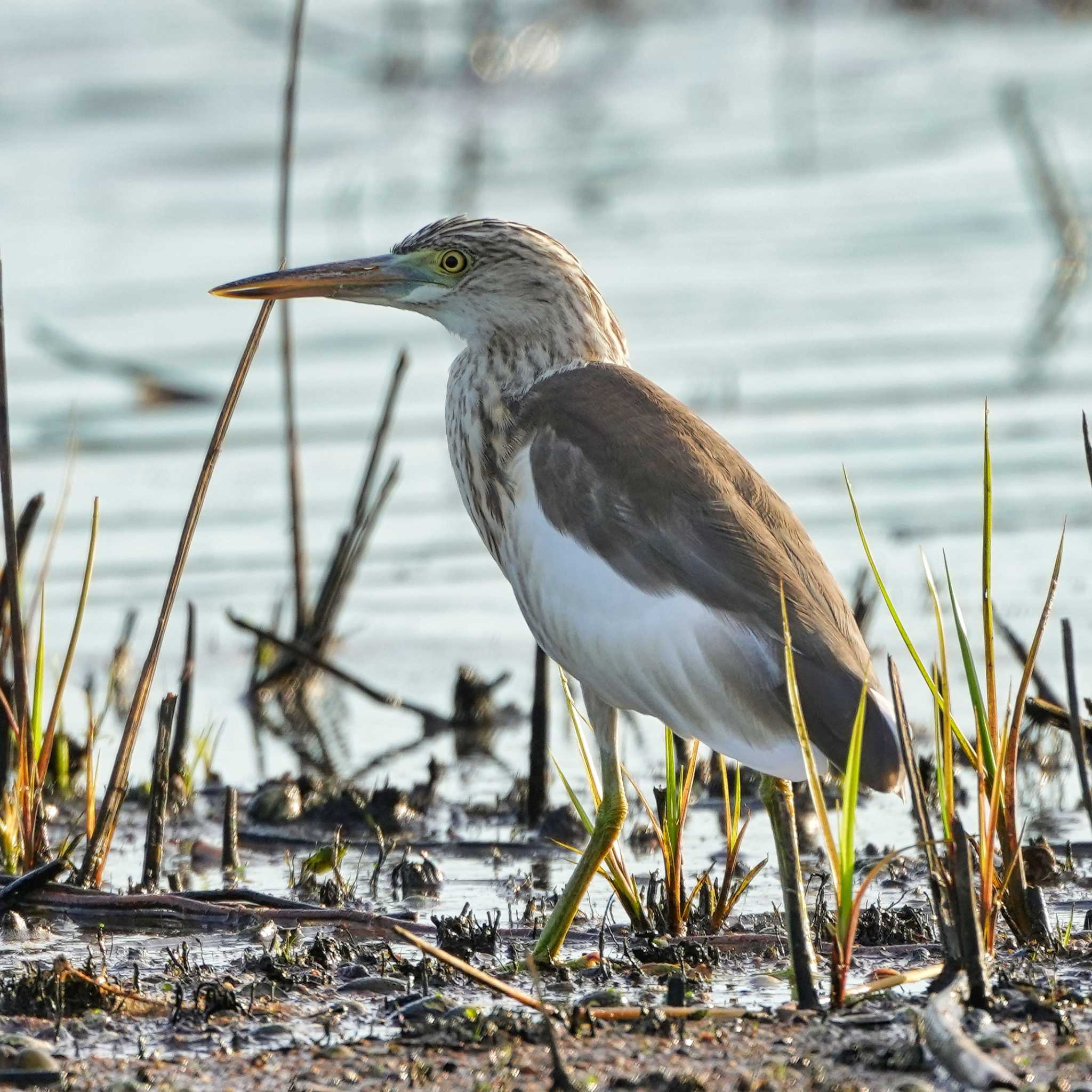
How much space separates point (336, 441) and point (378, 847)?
4045 millimetres

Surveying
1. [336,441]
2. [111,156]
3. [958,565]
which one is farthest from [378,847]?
[111,156]

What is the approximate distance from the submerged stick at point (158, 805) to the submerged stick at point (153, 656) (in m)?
0.09

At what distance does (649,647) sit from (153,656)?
1.08m

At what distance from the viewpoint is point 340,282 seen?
4.66 meters

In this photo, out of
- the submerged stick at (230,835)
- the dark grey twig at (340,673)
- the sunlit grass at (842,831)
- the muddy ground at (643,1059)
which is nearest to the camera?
the muddy ground at (643,1059)

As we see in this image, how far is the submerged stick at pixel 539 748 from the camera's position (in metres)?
4.95

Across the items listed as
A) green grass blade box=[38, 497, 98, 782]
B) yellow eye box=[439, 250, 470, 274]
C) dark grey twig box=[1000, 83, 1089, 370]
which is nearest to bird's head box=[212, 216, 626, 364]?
yellow eye box=[439, 250, 470, 274]

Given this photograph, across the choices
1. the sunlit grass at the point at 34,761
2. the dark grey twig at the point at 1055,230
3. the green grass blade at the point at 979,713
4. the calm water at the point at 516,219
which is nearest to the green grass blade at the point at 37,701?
the sunlit grass at the point at 34,761

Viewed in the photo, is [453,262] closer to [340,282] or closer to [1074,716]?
[340,282]

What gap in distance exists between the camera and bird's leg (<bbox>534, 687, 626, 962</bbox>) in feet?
13.0

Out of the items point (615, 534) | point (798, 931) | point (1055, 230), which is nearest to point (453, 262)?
point (615, 534)

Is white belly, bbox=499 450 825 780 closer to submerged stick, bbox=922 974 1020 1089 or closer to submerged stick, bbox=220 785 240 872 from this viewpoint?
submerged stick, bbox=922 974 1020 1089

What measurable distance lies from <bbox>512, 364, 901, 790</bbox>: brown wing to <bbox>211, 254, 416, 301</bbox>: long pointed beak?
65cm

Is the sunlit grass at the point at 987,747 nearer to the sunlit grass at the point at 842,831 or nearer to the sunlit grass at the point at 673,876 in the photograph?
the sunlit grass at the point at 842,831
